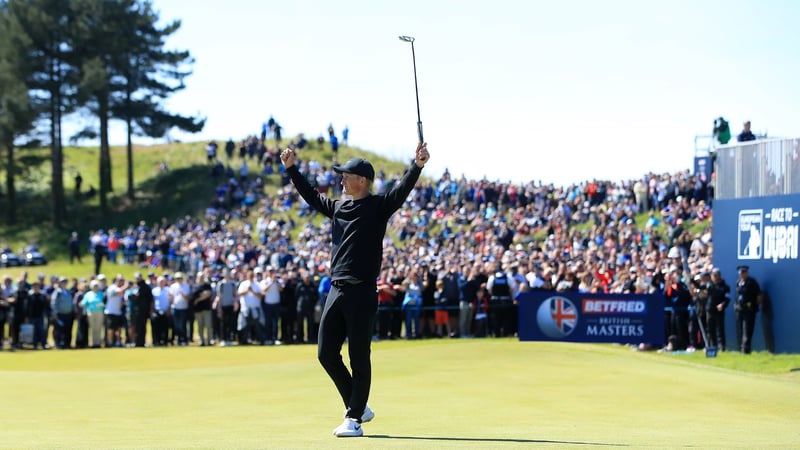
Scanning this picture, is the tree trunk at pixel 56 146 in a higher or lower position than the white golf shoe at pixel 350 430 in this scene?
higher

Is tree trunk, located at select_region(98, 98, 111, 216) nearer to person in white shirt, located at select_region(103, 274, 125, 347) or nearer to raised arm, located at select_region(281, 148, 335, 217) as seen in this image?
person in white shirt, located at select_region(103, 274, 125, 347)

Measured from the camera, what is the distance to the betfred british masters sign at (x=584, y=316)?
25.7m

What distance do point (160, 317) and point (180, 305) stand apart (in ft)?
2.53

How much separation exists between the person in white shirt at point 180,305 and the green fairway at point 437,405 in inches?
451

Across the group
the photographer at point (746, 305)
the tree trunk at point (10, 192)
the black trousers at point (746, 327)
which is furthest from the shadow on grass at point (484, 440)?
the tree trunk at point (10, 192)

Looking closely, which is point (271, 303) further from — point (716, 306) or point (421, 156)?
point (421, 156)

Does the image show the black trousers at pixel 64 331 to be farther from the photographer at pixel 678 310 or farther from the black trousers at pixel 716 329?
the black trousers at pixel 716 329

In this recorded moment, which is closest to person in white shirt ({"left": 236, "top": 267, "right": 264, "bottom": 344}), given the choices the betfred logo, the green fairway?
the green fairway

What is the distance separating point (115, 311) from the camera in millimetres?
32469

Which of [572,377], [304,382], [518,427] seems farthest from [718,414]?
[304,382]

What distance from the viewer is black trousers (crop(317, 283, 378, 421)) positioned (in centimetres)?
975

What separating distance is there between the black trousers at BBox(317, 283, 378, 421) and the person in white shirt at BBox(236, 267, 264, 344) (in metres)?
21.5

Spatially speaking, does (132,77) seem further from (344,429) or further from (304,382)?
(344,429)

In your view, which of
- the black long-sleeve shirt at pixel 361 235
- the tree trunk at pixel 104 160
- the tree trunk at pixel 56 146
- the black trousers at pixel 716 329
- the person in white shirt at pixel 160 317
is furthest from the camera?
the tree trunk at pixel 104 160
